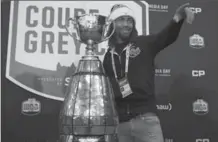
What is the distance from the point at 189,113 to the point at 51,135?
0.81 metres

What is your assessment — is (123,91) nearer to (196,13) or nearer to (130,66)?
(130,66)

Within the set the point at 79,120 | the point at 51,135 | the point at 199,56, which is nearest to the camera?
the point at 79,120

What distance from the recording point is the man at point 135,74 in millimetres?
1094

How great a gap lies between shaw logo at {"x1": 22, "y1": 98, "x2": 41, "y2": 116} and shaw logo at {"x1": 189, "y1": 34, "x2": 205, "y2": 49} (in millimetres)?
987

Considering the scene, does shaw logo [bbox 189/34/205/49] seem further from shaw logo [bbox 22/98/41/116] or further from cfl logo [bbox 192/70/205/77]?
shaw logo [bbox 22/98/41/116]

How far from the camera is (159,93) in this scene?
164cm

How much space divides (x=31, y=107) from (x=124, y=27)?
750mm

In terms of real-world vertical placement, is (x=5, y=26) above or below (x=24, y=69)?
above

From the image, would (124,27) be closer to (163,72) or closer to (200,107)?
(163,72)

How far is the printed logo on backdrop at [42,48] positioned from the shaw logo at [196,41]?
1.76ft

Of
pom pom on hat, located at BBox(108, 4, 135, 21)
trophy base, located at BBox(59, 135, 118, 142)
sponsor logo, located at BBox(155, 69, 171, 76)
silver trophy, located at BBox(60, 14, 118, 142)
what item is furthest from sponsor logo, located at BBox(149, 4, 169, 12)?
trophy base, located at BBox(59, 135, 118, 142)

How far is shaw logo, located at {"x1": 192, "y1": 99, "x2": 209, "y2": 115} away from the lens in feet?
5.35

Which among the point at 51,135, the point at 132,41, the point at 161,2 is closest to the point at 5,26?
the point at 51,135

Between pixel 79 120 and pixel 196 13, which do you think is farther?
pixel 196 13
